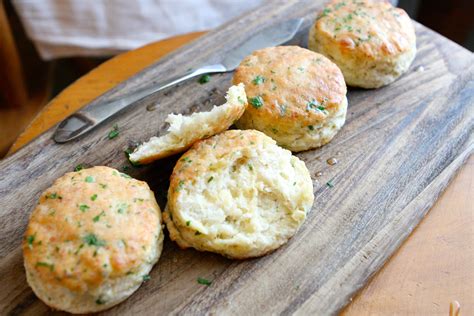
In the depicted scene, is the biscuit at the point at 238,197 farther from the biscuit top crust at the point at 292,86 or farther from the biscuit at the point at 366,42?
the biscuit at the point at 366,42

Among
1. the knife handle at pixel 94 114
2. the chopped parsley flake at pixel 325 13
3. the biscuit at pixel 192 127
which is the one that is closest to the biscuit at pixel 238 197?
the biscuit at pixel 192 127

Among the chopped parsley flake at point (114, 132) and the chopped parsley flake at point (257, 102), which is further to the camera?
the chopped parsley flake at point (114, 132)

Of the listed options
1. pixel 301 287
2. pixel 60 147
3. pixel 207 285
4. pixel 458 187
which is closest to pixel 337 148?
pixel 458 187

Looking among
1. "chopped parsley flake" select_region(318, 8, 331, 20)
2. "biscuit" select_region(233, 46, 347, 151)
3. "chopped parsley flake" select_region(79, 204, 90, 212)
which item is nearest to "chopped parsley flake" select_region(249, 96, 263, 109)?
"biscuit" select_region(233, 46, 347, 151)

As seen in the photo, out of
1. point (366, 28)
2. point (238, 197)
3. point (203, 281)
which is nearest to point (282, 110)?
point (238, 197)

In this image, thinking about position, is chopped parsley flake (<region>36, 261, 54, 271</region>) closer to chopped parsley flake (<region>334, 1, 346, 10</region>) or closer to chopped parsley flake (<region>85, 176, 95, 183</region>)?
chopped parsley flake (<region>85, 176, 95, 183</region>)

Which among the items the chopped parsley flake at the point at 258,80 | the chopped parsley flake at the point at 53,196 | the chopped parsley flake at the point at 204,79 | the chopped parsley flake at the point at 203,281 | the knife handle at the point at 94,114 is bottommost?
the chopped parsley flake at the point at 203,281
